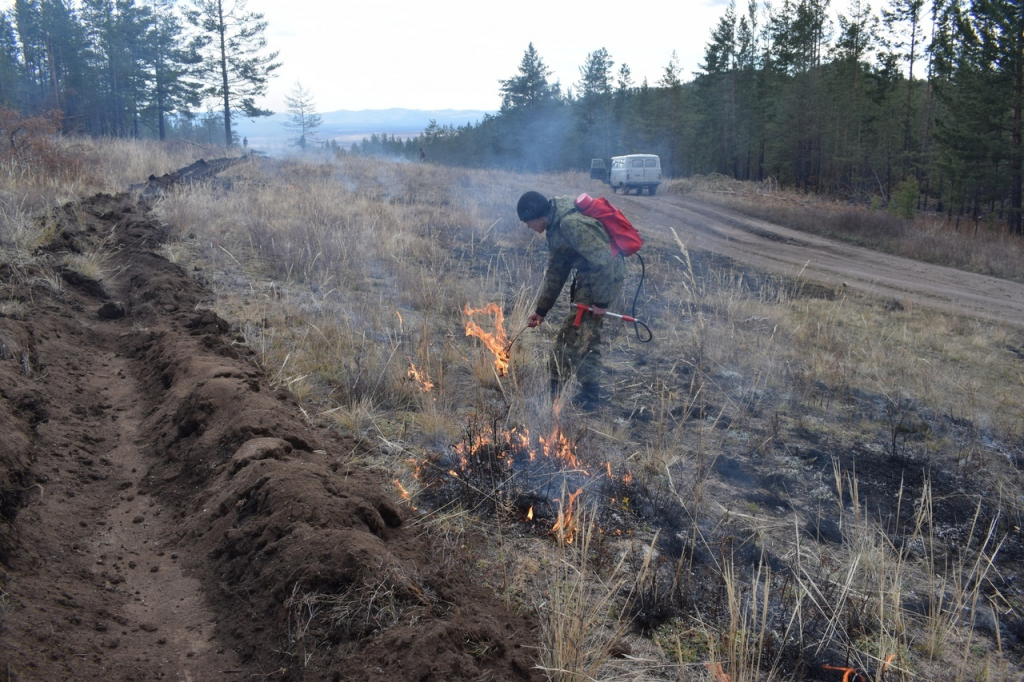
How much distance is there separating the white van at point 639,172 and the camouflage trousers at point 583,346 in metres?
24.0

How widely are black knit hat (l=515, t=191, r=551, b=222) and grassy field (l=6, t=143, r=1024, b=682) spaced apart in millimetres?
1154

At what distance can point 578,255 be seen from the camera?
5410 mm

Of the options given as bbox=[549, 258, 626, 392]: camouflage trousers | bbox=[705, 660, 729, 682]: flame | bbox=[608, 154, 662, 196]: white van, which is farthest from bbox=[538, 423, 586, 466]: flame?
bbox=[608, 154, 662, 196]: white van

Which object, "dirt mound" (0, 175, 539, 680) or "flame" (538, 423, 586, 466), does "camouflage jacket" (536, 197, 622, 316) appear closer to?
"flame" (538, 423, 586, 466)

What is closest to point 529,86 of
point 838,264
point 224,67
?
point 224,67

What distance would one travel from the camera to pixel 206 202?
11320mm

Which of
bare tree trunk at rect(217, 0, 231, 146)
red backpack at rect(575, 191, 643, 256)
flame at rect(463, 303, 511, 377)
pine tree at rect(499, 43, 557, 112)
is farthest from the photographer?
pine tree at rect(499, 43, 557, 112)

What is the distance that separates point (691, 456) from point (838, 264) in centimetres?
1159

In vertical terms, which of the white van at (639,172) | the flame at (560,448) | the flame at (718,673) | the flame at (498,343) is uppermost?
the white van at (639,172)

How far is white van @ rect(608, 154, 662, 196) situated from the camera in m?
28.0

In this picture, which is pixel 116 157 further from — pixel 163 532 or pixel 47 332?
pixel 163 532

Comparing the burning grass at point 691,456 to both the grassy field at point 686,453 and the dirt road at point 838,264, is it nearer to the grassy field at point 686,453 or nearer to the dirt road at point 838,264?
the grassy field at point 686,453

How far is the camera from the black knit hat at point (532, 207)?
5.14 metres

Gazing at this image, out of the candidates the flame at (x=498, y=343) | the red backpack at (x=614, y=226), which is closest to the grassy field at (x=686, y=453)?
the flame at (x=498, y=343)
